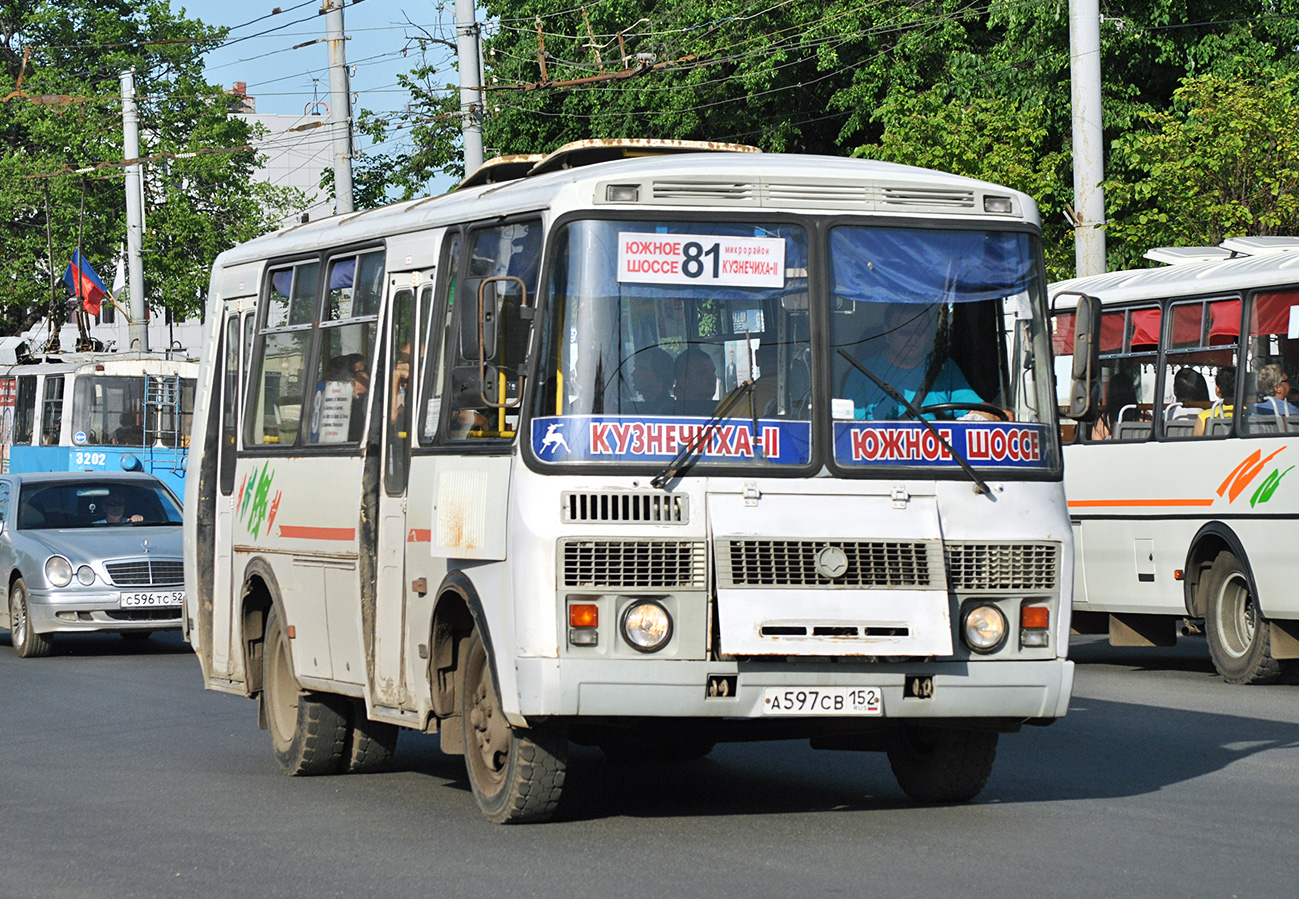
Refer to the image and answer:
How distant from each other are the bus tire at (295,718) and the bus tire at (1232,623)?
24.3 feet

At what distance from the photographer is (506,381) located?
28.6 feet

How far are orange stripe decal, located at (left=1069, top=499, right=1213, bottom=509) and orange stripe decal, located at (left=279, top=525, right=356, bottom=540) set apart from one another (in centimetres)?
774

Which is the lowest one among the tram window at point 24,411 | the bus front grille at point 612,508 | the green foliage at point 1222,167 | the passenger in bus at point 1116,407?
the bus front grille at point 612,508

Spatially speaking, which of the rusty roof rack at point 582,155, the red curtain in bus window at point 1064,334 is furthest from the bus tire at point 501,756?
the red curtain in bus window at point 1064,334

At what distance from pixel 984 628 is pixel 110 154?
1881 inches

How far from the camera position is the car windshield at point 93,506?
20.8 m

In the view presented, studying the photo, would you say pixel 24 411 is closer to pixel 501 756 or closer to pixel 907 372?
pixel 501 756

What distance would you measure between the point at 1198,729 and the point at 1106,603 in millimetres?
4498

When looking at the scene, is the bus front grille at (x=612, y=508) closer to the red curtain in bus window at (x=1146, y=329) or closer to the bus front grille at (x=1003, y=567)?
the bus front grille at (x=1003, y=567)

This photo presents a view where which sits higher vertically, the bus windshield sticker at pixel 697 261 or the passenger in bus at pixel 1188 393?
the bus windshield sticker at pixel 697 261

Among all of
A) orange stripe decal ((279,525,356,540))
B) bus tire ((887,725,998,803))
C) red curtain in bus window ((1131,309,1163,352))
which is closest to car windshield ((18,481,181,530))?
red curtain in bus window ((1131,309,1163,352))

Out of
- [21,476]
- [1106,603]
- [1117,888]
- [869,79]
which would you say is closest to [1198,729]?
[1106,603]

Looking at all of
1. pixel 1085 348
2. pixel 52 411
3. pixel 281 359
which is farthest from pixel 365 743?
pixel 52 411

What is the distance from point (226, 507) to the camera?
40.1 ft
